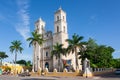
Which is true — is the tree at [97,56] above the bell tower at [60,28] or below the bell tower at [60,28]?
below

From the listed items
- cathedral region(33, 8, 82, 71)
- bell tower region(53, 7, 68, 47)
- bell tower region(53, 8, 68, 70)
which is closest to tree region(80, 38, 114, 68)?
cathedral region(33, 8, 82, 71)

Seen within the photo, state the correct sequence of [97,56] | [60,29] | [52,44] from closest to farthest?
[97,56] < [60,29] < [52,44]

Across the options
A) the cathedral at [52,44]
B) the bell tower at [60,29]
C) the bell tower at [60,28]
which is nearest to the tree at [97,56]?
the cathedral at [52,44]

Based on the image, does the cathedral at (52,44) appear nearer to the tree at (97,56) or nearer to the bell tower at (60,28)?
the bell tower at (60,28)

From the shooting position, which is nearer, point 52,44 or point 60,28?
point 60,28

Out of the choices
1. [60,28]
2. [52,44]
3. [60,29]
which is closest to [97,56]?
[60,29]

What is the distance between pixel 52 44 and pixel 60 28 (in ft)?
20.3

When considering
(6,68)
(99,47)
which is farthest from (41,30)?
(99,47)

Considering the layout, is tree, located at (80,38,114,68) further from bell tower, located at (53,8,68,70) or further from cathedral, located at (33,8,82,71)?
bell tower, located at (53,8,68,70)

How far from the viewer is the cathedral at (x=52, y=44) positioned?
62469 millimetres

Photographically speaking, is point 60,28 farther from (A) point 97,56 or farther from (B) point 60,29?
(A) point 97,56

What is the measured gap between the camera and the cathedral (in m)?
Result: 62.5

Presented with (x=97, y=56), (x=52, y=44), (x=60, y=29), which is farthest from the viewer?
(x=52, y=44)

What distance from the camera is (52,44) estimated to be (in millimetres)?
66062
